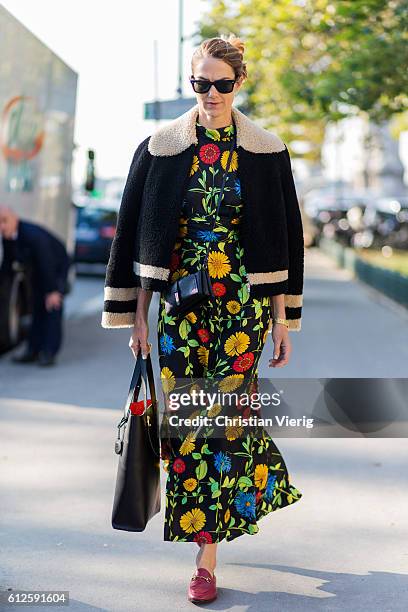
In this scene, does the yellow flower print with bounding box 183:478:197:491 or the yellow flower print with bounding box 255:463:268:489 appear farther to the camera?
the yellow flower print with bounding box 255:463:268:489

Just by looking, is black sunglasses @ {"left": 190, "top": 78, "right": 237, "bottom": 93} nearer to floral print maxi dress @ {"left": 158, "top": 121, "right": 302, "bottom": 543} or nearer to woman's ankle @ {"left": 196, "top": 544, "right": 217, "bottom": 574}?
floral print maxi dress @ {"left": 158, "top": 121, "right": 302, "bottom": 543}

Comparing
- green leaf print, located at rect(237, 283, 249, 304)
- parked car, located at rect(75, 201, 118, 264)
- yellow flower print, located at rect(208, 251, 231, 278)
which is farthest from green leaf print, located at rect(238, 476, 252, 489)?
parked car, located at rect(75, 201, 118, 264)

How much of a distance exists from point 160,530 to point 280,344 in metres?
1.22

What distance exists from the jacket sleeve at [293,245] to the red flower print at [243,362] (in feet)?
0.95

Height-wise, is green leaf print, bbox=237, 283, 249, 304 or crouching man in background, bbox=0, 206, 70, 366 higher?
green leaf print, bbox=237, 283, 249, 304

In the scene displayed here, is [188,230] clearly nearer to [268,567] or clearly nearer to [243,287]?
[243,287]

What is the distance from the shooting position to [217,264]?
4.34 metres

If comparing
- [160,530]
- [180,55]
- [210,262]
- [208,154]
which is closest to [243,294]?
[210,262]

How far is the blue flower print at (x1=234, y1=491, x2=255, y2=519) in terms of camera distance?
14.8 feet

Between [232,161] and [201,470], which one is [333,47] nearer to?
[232,161]

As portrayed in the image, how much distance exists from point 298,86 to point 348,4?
3.75m

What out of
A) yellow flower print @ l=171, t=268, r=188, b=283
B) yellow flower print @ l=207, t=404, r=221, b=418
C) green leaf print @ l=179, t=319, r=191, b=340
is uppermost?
yellow flower print @ l=171, t=268, r=188, b=283

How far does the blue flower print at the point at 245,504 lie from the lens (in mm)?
4508

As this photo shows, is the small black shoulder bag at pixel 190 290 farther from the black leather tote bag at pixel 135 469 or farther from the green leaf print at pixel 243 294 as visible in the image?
the black leather tote bag at pixel 135 469
